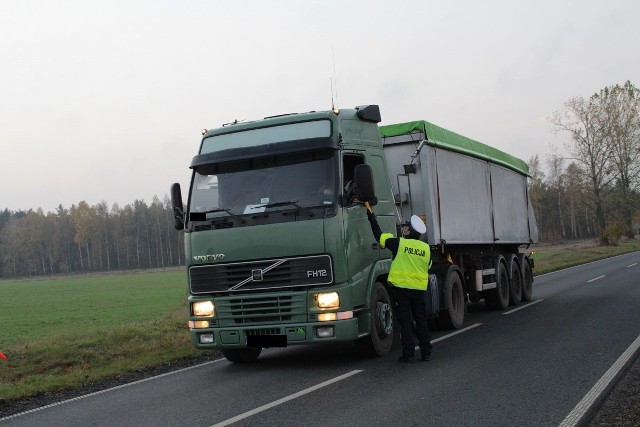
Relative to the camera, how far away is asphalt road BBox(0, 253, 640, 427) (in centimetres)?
609

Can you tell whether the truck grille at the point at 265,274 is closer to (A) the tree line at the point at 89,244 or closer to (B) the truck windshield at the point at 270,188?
(B) the truck windshield at the point at 270,188

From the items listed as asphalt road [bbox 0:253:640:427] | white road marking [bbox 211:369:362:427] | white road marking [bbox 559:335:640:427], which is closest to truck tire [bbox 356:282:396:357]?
asphalt road [bbox 0:253:640:427]

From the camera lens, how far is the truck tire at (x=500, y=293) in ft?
49.5

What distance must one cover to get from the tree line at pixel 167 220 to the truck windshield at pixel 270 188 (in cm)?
5610

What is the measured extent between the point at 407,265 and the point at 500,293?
22.7 ft

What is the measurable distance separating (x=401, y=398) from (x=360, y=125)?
14.0 feet

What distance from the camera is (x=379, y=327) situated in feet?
30.6

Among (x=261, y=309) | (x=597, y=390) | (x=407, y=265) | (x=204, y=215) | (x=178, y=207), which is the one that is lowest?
(x=597, y=390)

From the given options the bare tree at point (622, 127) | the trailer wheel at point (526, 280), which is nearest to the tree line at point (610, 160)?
the bare tree at point (622, 127)

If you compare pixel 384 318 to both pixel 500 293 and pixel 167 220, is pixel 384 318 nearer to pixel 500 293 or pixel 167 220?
pixel 500 293

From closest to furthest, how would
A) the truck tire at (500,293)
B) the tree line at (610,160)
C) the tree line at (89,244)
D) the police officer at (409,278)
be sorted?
the police officer at (409,278), the truck tire at (500,293), the tree line at (610,160), the tree line at (89,244)

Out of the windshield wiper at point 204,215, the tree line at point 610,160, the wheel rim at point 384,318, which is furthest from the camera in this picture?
the tree line at point 610,160

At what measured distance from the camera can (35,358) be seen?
12164 millimetres

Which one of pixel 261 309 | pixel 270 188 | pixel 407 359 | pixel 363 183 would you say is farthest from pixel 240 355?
pixel 363 183
